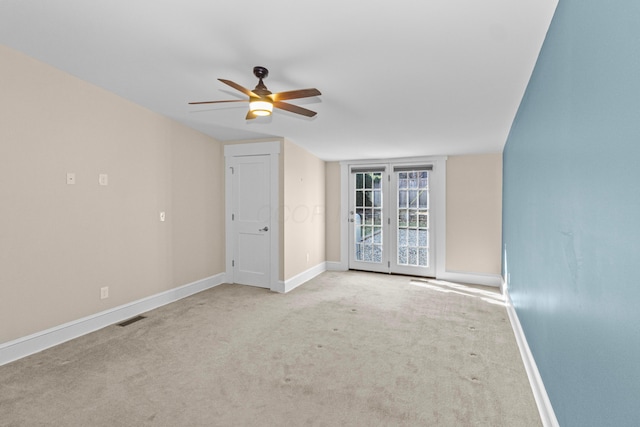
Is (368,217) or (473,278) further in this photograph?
(368,217)

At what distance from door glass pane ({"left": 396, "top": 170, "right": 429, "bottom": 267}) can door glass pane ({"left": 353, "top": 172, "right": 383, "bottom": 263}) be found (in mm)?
388

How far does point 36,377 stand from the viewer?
234 centimetres

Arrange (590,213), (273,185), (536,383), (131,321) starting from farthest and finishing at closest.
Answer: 1. (273,185)
2. (131,321)
3. (536,383)
4. (590,213)

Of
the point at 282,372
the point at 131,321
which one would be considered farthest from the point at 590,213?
the point at 131,321

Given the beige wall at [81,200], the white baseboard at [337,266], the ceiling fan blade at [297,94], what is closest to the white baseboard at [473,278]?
the white baseboard at [337,266]

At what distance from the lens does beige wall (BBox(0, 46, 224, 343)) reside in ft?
8.54

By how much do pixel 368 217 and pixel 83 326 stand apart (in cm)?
466

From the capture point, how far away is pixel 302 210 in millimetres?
5273

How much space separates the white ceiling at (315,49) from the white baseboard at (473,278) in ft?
8.85

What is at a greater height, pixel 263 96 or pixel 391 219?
pixel 263 96

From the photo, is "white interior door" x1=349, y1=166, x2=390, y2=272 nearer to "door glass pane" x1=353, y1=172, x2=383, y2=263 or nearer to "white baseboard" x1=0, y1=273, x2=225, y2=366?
"door glass pane" x1=353, y1=172, x2=383, y2=263

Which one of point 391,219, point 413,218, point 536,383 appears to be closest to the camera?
point 536,383

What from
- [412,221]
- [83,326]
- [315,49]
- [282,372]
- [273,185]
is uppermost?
[315,49]

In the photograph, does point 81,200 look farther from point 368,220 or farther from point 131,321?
point 368,220
